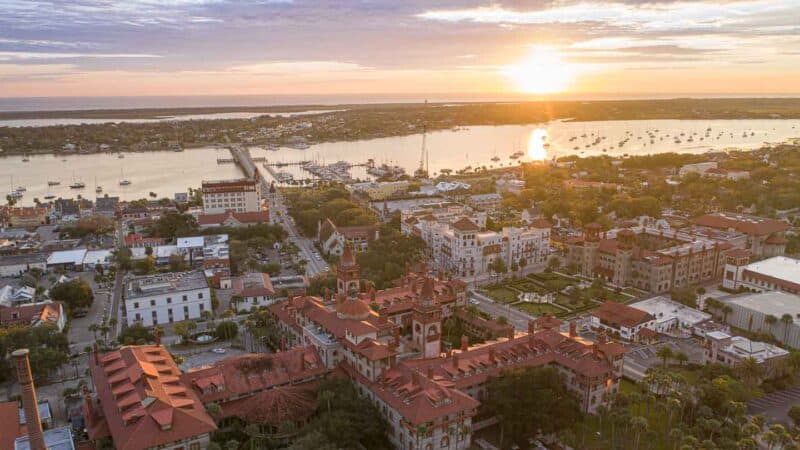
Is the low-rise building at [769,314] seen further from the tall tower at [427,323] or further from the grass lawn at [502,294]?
the tall tower at [427,323]

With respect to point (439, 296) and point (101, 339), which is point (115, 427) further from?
point (439, 296)

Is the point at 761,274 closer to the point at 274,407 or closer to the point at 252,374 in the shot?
the point at 274,407

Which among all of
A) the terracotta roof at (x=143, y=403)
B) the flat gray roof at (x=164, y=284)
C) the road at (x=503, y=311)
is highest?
the terracotta roof at (x=143, y=403)

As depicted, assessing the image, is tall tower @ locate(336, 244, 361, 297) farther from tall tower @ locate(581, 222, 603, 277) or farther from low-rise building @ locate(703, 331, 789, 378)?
tall tower @ locate(581, 222, 603, 277)

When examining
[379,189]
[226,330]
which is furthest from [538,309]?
[379,189]

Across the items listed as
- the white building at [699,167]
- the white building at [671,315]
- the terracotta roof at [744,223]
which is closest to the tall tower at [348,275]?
the white building at [671,315]

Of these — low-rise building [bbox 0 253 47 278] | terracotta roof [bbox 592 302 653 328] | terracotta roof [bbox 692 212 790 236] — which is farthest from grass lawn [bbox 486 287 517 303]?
low-rise building [bbox 0 253 47 278]
